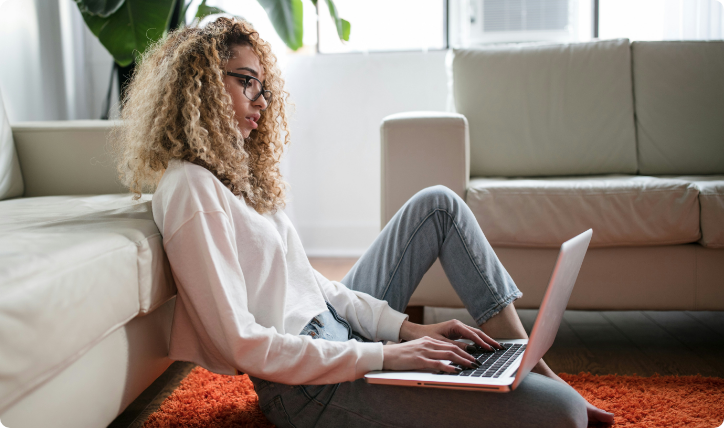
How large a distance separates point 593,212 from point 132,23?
181 cm

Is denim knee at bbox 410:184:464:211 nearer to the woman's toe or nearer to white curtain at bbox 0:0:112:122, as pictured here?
the woman's toe

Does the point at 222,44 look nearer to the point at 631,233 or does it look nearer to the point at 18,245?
the point at 18,245

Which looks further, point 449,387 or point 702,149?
point 702,149

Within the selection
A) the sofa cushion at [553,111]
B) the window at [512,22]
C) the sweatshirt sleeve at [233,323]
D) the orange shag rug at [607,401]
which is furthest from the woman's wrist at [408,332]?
the window at [512,22]

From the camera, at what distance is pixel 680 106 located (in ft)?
6.44

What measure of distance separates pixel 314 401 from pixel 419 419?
0.17 metres

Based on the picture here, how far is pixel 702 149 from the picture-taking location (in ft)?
6.30

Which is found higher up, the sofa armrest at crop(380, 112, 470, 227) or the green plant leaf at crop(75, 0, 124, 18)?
the green plant leaf at crop(75, 0, 124, 18)

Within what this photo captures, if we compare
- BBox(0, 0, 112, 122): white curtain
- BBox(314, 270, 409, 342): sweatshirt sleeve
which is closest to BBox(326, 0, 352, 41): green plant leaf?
BBox(0, 0, 112, 122): white curtain

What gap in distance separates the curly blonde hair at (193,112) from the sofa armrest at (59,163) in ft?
2.17

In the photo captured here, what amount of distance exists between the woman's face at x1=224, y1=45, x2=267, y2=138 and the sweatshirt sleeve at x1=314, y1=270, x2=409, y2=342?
348mm

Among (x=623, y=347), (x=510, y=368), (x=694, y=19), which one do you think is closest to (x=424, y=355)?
(x=510, y=368)

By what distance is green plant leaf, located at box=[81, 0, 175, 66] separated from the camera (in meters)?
2.07

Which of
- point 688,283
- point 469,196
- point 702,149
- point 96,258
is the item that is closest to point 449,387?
point 96,258
